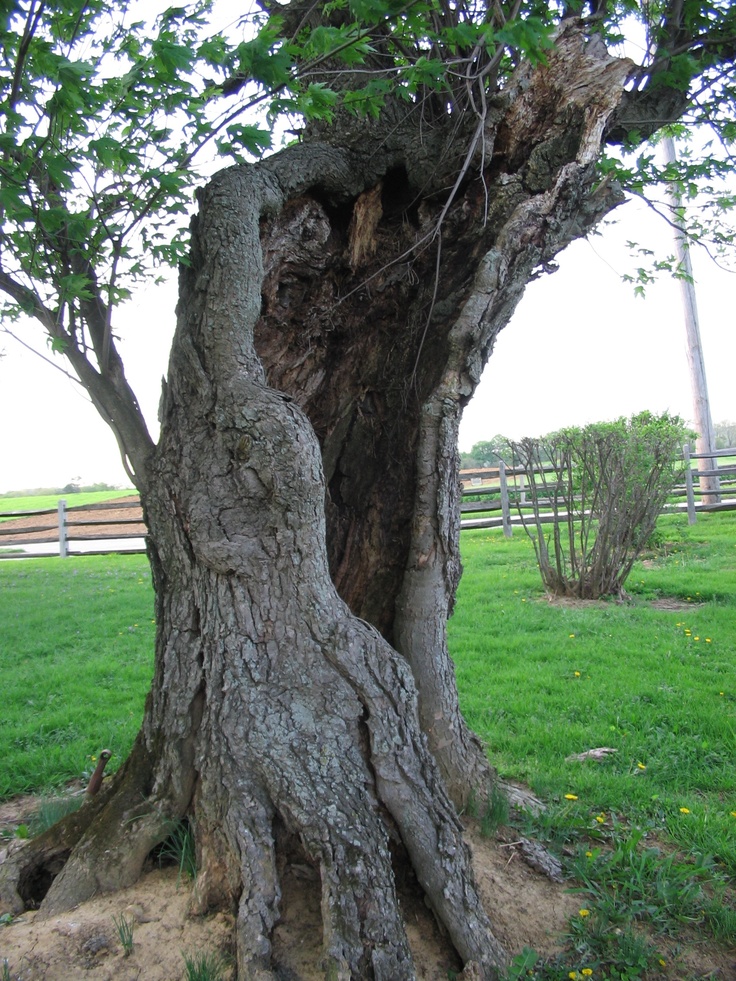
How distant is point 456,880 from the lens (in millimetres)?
2373

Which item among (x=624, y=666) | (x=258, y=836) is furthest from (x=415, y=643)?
(x=624, y=666)

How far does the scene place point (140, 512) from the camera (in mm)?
16766

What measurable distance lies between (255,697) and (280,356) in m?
1.62

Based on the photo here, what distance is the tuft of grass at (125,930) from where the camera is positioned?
86.2 inches

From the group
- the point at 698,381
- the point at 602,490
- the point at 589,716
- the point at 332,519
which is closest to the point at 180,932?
the point at 332,519

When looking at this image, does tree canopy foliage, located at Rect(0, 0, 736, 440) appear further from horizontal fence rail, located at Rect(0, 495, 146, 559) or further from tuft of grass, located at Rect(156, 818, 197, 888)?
horizontal fence rail, located at Rect(0, 495, 146, 559)

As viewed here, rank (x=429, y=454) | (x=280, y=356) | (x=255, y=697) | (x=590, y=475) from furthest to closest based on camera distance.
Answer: (x=590, y=475) → (x=280, y=356) → (x=429, y=454) → (x=255, y=697)

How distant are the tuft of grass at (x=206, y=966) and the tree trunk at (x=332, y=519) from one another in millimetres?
90

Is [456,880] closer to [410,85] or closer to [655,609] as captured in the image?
[410,85]

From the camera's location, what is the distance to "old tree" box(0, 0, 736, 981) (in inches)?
92.1

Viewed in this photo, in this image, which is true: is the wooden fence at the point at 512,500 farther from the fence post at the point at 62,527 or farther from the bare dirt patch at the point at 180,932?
the bare dirt patch at the point at 180,932

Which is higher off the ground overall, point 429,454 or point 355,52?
point 355,52

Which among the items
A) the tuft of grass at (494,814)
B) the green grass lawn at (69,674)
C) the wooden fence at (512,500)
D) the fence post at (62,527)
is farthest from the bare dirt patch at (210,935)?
the fence post at (62,527)

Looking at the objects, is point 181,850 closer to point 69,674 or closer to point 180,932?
point 180,932
